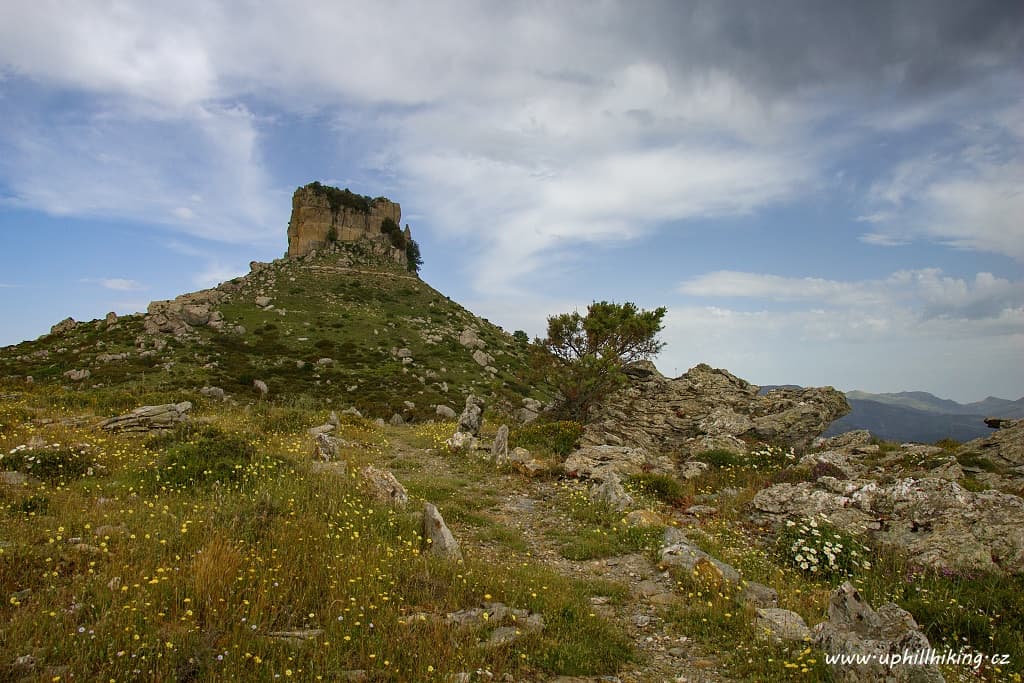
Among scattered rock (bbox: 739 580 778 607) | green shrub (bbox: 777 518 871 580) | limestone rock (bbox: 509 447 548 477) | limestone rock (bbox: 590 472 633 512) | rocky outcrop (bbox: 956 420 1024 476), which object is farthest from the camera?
limestone rock (bbox: 509 447 548 477)

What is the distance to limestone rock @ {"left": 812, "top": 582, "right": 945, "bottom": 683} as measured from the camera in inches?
198

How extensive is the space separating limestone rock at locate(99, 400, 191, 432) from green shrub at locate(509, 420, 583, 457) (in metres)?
12.1

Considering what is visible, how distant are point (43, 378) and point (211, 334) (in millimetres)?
13406

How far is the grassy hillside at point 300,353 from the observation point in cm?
3743

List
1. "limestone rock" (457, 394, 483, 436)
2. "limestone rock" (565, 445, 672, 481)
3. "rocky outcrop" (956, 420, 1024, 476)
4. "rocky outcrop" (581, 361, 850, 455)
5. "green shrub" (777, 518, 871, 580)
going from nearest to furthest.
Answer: "green shrub" (777, 518, 871, 580) < "rocky outcrop" (956, 420, 1024, 476) < "limestone rock" (565, 445, 672, 481) < "limestone rock" (457, 394, 483, 436) < "rocky outcrop" (581, 361, 850, 455)

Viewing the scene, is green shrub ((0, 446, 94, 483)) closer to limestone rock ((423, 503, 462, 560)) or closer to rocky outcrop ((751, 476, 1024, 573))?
limestone rock ((423, 503, 462, 560))

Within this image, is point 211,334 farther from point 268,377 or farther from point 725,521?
point 725,521

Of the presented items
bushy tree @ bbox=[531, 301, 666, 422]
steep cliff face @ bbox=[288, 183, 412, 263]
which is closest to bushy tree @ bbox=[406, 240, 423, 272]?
steep cliff face @ bbox=[288, 183, 412, 263]

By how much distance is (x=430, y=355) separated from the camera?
54250 mm

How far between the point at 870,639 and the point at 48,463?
15.5 metres

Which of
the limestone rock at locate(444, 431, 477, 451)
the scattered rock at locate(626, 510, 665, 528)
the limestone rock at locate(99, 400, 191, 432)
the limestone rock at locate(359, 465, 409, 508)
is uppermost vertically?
the limestone rock at locate(99, 400, 191, 432)

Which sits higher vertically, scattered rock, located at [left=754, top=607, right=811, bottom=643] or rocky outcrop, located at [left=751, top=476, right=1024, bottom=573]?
rocky outcrop, located at [left=751, top=476, right=1024, bottom=573]

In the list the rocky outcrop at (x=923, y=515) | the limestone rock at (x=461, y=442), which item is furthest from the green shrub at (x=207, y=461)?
the rocky outcrop at (x=923, y=515)

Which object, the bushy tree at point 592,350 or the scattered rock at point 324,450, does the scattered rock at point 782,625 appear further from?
the bushy tree at point 592,350
